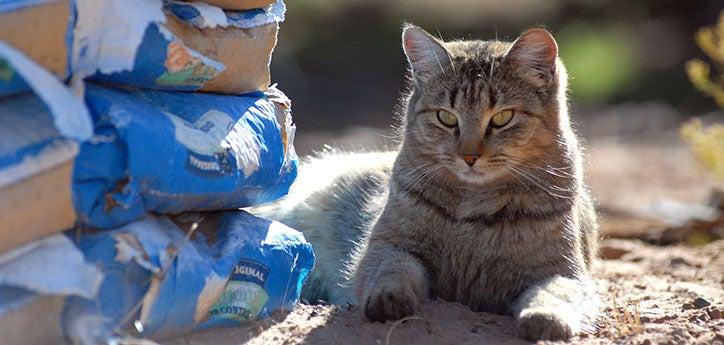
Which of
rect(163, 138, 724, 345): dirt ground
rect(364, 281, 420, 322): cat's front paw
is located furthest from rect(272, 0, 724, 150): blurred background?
rect(364, 281, 420, 322): cat's front paw

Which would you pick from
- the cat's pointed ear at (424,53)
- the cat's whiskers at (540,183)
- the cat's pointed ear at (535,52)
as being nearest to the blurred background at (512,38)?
the cat's pointed ear at (424,53)

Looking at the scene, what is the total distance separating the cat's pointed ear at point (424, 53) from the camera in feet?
12.8

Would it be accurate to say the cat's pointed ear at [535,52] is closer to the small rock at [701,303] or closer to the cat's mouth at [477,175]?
the cat's mouth at [477,175]

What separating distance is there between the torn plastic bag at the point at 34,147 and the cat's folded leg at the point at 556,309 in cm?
143

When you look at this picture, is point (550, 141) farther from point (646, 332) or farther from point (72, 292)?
point (72, 292)

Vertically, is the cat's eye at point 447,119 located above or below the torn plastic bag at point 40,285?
above

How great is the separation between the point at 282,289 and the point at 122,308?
710 millimetres

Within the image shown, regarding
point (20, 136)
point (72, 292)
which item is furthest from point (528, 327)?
point (20, 136)

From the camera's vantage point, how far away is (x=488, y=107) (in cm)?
372

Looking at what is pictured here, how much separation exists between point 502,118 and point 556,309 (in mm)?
782

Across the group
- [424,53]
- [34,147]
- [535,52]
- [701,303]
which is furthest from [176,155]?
[701,303]

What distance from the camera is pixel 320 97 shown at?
10766 millimetres

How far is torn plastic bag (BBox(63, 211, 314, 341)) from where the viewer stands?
9.19ft

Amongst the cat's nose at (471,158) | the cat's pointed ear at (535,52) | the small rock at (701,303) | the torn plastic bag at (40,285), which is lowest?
the small rock at (701,303)
